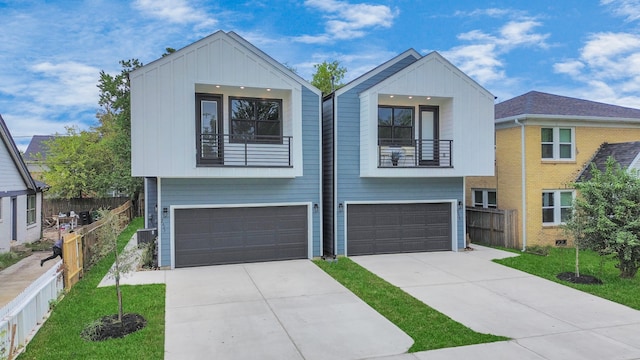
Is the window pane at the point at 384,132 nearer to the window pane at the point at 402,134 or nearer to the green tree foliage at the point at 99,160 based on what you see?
the window pane at the point at 402,134

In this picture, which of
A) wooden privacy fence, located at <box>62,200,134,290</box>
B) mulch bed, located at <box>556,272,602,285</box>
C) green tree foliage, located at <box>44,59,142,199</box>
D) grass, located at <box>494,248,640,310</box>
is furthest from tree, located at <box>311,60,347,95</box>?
mulch bed, located at <box>556,272,602,285</box>

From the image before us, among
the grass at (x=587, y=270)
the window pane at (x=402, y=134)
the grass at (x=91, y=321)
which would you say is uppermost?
the window pane at (x=402, y=134)

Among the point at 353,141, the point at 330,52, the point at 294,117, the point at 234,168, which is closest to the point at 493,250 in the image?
the point at 353,141

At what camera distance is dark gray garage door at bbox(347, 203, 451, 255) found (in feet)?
44.4

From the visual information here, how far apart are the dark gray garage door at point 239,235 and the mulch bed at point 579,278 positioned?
7326 millimetres

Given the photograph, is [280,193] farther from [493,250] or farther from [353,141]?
[493,250]

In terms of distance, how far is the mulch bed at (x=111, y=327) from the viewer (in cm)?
638

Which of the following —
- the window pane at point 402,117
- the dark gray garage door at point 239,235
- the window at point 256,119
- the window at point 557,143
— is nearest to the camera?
the dark gray garage door at point 239,235

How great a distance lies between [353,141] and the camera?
13312 mm

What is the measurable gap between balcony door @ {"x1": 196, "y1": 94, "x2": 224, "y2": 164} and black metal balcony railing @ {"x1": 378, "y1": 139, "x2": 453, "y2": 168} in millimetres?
5274

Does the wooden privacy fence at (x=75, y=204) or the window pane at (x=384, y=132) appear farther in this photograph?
the wooden privacy fence at (x=75, y=204)

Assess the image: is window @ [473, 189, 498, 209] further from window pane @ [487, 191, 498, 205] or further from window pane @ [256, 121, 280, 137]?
window pane @ [256, 121, 280, 137]

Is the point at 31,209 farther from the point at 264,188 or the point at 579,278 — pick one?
the point at 579,278

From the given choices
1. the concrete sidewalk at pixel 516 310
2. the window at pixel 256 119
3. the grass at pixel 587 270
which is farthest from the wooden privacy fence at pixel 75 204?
the grass at pixel 587 270
